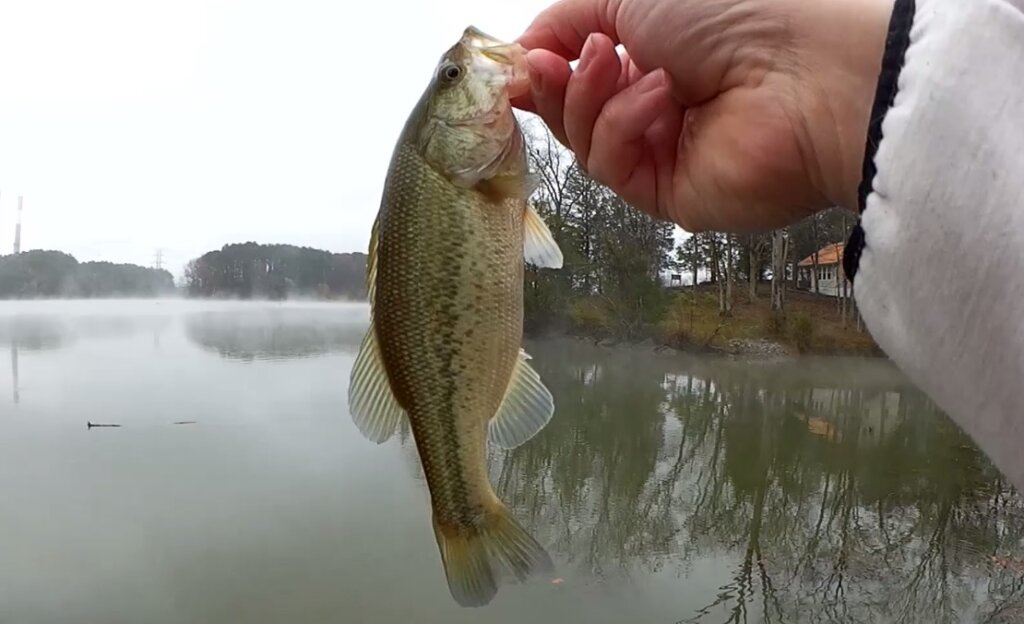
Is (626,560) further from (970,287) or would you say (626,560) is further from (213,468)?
(970,287)

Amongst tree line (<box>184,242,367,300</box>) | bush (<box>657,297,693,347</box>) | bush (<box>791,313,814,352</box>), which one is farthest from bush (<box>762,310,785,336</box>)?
tree line (<box>184,242,367,300</box>)

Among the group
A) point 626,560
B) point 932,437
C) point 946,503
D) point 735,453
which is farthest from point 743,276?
point 626,560

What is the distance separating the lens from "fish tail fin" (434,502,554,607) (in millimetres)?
1584

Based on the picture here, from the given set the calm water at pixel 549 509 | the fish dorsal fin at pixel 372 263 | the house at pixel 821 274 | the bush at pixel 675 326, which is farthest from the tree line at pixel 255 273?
the house at pixel 821 274

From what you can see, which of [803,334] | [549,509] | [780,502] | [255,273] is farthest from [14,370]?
[803,334]

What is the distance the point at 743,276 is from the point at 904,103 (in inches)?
1419

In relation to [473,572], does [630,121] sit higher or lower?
higher

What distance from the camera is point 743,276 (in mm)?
35438

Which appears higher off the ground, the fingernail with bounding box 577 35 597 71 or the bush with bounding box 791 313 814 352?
the fingernail with bounding box 577 35 597 71

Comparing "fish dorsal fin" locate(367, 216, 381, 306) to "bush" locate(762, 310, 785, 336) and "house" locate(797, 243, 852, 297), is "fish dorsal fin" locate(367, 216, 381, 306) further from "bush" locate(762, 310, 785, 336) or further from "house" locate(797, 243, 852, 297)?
"house" locate(797, 243, 852, 297)

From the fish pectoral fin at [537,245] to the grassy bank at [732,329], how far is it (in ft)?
81.2

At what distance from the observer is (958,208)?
991mm

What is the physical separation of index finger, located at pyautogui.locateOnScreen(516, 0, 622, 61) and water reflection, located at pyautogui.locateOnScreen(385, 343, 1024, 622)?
10.0 meters

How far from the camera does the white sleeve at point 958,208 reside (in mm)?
958
